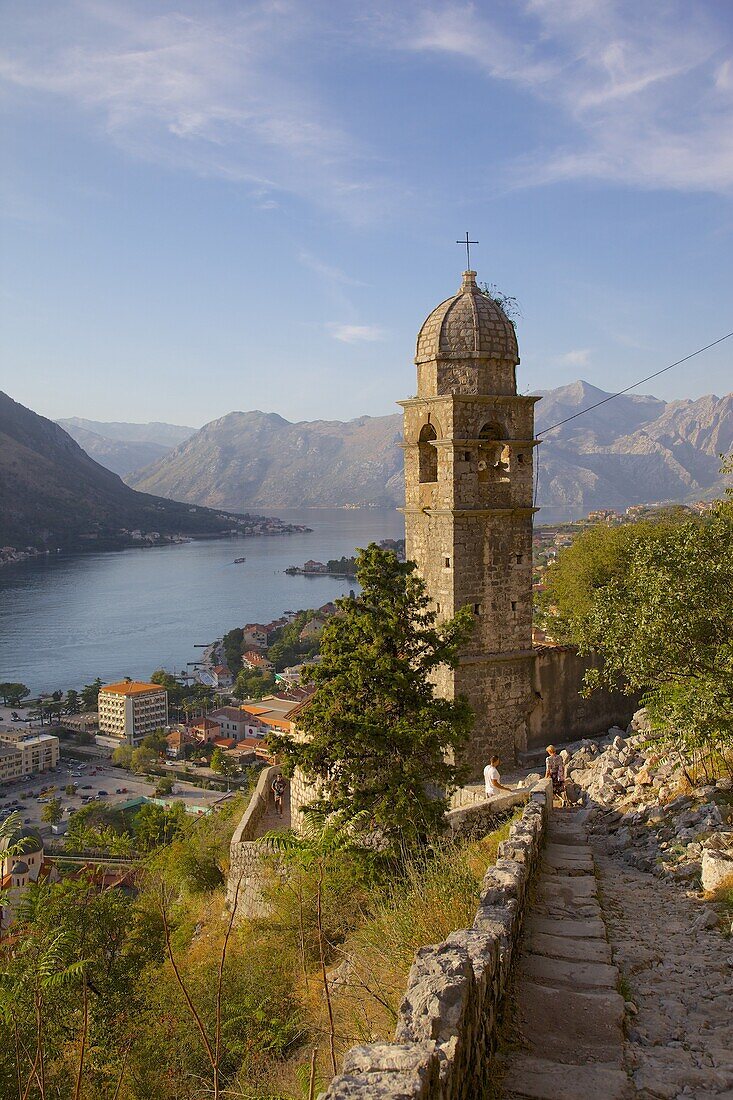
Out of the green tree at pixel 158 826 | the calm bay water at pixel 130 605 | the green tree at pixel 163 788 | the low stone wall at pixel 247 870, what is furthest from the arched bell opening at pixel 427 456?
the calm bay water at pixel 130 605

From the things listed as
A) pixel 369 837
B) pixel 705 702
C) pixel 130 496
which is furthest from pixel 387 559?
pixel 130 496

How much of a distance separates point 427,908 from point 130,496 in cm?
19268

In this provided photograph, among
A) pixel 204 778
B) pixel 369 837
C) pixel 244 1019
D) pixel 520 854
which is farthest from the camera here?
pixel 204 778

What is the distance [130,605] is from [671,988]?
105508 millimetres

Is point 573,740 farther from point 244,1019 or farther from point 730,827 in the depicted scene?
point 244,1019

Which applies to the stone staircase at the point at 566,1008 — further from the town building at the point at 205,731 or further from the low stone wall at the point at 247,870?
the town building at the point at 205,731

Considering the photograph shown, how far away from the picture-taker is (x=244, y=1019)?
6.36 metres

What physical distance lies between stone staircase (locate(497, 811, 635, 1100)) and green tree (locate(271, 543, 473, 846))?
232 cm

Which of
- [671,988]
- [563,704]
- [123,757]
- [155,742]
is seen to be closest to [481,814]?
[563,704]

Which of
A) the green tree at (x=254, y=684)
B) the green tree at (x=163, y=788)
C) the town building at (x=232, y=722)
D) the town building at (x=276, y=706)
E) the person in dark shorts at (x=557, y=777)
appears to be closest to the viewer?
the person in dark shorts at (x=557, y=777)

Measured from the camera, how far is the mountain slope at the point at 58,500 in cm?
14962

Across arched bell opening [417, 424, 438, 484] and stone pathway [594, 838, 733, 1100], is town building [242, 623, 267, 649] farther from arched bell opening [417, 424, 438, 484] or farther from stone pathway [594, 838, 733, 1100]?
stone pathway [594, 838, 733, 1100]

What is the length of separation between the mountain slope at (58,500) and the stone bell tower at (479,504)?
5612 inches

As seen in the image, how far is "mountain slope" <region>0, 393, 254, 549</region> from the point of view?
149625mm
